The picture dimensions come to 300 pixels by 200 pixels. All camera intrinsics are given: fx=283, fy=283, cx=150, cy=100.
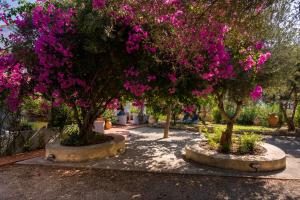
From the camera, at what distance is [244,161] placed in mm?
7039

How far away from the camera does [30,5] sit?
8.54 metres

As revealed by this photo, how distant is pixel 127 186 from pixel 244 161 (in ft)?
10.1

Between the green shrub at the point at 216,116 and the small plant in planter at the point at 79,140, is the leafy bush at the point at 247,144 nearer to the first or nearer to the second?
the small plant in planter at the point at 79,140

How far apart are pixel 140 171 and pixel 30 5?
5.93 meters

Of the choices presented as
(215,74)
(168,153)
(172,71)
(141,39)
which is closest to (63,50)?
(141,39)

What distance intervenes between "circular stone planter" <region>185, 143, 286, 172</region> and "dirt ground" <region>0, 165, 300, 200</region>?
64 centimetres

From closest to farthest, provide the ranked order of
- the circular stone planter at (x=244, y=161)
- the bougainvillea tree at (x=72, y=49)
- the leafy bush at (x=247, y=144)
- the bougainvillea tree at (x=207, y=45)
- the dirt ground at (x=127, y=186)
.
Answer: the bougainvillea tree at (x=207, y=45), the dirt ground at (x=127, y=186), the bougainvillea tree at (x=72, y=49), the circular stone planter at (x=244, y=161), the leafy bush at (x=247, y=144)

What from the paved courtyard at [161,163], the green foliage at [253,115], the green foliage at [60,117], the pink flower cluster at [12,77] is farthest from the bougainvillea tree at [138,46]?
the green foliage at [253,115]

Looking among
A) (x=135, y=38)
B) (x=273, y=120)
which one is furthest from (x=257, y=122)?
(x=135, y=38)

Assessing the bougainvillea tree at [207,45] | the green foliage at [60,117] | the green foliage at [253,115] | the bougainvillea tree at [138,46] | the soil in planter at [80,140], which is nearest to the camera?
the bougainvillea tree at [207,45]

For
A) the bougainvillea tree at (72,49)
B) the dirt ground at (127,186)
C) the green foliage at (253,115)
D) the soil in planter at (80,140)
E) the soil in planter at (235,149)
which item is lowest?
the dirt ground at (127,186)

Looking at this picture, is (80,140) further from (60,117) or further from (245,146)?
(245,146)

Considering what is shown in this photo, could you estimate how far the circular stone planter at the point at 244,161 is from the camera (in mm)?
7039

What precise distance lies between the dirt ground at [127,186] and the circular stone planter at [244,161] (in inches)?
25.1
